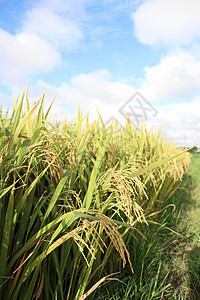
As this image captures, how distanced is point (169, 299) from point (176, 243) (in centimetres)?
102

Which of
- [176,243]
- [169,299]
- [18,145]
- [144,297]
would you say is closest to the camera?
[18,145]

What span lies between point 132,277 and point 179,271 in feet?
2.27

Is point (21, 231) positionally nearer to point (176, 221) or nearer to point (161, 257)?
point (161, 257)

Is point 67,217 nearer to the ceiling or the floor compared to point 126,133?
nearer to the floor

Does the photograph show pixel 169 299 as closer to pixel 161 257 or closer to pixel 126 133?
pixel 161 257

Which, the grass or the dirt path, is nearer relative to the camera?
the grass

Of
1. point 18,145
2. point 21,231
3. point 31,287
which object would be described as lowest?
point 31,287

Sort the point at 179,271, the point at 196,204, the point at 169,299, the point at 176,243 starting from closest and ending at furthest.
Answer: the point at 169,299 → the point at 179,271 → the point at 176,243 → the point at 196,204

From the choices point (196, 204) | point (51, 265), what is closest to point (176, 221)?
point (196, 204)

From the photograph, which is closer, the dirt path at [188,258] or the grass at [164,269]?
the grass at [164,269]

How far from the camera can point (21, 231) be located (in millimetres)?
1103

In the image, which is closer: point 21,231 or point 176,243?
point 21,231

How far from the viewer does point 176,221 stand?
322 centimetres

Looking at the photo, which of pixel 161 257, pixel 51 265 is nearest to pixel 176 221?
pixel 161 257
